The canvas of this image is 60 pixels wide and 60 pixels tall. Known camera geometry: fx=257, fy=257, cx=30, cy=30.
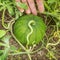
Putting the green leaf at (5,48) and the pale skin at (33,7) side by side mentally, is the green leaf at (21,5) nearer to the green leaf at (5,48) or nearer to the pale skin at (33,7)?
the pale skin at (33,7)

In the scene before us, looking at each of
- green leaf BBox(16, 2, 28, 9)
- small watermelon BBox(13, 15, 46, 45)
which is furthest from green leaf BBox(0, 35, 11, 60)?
green leaf BBox(16, 2, 28, 9)

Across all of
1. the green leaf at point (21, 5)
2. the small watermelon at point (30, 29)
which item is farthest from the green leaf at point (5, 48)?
the green leaf at point (21, 5)

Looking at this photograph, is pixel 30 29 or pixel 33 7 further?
pixel 33 7

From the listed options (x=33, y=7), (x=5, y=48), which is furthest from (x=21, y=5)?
(x=5, y=48)

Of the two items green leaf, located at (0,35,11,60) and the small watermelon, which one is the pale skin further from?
green leaf, located at (0,35,11,60)

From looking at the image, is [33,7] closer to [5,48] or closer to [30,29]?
[30,29]

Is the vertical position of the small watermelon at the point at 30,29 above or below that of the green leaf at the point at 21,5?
below

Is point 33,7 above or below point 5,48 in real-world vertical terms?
above

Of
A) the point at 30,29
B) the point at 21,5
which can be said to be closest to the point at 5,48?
the point at 30,29

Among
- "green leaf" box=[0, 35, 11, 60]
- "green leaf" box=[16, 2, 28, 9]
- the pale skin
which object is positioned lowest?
"green leaf" box=[0, 35, 11, 60]

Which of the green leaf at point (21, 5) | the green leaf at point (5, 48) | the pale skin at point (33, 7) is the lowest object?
the green leaf at point (5, 48)
